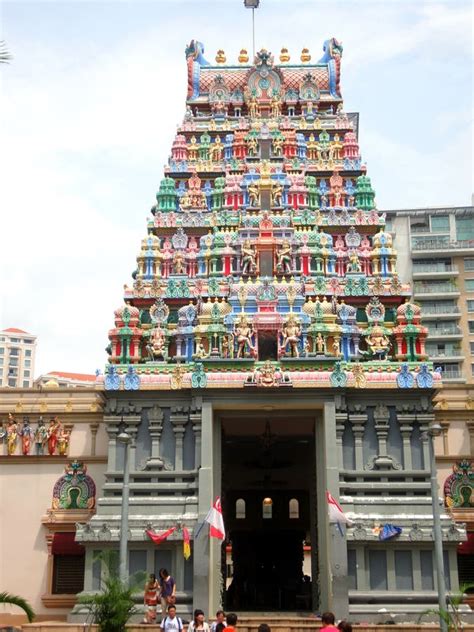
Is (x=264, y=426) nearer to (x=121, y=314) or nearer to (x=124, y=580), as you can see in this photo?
(x=121, y=314)

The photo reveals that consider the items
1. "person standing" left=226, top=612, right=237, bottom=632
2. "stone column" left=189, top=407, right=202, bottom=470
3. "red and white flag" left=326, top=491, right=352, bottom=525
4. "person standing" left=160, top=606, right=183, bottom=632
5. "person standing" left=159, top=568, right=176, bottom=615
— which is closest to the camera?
"person standing" left=226, top=612, right=237, bottom=632

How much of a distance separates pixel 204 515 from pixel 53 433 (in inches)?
335

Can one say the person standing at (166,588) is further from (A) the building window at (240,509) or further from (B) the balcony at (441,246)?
(B) the balcony at (441,246)

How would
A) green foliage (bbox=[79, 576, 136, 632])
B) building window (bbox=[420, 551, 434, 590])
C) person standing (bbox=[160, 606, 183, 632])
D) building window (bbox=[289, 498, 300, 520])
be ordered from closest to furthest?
person standing (bbox=[160, 606, 183, 632]) → green foliage (bbox=[79, 576, 136, 632]) → building window (bbox=[420, 551, 434, 590]) → building window (bbox=[289, 498, 300, 520])

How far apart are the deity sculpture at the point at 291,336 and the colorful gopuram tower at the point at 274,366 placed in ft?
0.18

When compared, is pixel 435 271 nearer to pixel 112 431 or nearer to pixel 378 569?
pixel 378 569

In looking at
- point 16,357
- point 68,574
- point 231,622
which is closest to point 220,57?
point 68,574

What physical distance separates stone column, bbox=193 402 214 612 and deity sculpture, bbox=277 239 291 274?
700 cm

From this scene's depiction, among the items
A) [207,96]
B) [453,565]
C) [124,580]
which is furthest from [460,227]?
[124,580]

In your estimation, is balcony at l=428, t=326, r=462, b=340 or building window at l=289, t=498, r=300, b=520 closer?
building window at l=289, t=498, r=300, b=520

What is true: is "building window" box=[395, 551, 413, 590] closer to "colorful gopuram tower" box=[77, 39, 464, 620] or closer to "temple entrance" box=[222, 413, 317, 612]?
"colorful gopuram tower" box=[77, 39, 464, 620]

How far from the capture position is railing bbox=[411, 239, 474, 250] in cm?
7338

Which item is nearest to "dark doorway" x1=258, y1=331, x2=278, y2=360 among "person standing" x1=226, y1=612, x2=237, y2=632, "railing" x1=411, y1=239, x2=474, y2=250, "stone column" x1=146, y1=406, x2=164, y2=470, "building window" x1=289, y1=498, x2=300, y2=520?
"stone column" x1=146, y1=406, x2=164, y2=470

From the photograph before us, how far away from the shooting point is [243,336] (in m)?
30.9
